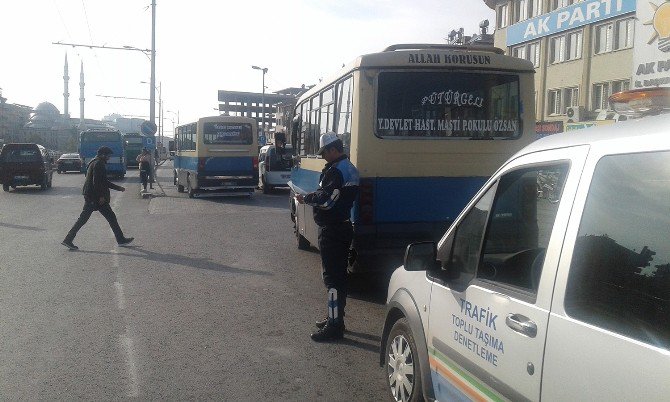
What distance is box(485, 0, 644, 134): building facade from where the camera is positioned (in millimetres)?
30984

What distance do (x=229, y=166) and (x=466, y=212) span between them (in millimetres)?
20142

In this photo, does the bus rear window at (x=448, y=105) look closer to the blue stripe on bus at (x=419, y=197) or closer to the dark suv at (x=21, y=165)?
the blue stripe on bus at (x=419, y=197)

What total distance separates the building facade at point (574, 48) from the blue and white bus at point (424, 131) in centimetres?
2183

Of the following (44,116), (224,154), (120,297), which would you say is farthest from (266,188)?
(44,116)

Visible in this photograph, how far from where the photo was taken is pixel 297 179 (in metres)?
12.3

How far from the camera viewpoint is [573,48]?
113 feet

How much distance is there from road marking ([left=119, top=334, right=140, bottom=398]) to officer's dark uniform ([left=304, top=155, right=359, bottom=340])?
6.18ft

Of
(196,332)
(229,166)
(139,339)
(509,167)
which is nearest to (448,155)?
(196,332)

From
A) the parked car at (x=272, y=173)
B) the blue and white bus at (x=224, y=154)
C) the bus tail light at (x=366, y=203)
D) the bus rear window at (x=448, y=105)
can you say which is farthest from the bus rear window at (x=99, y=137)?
the bus tail light at (x=366, y=203)

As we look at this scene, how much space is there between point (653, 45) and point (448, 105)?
8036 mm

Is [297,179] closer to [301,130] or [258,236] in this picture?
[301,130]

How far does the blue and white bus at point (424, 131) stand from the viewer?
7793mm

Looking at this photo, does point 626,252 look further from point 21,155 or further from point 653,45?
point 21,155

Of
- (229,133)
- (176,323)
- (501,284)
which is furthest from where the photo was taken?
(229,133)
